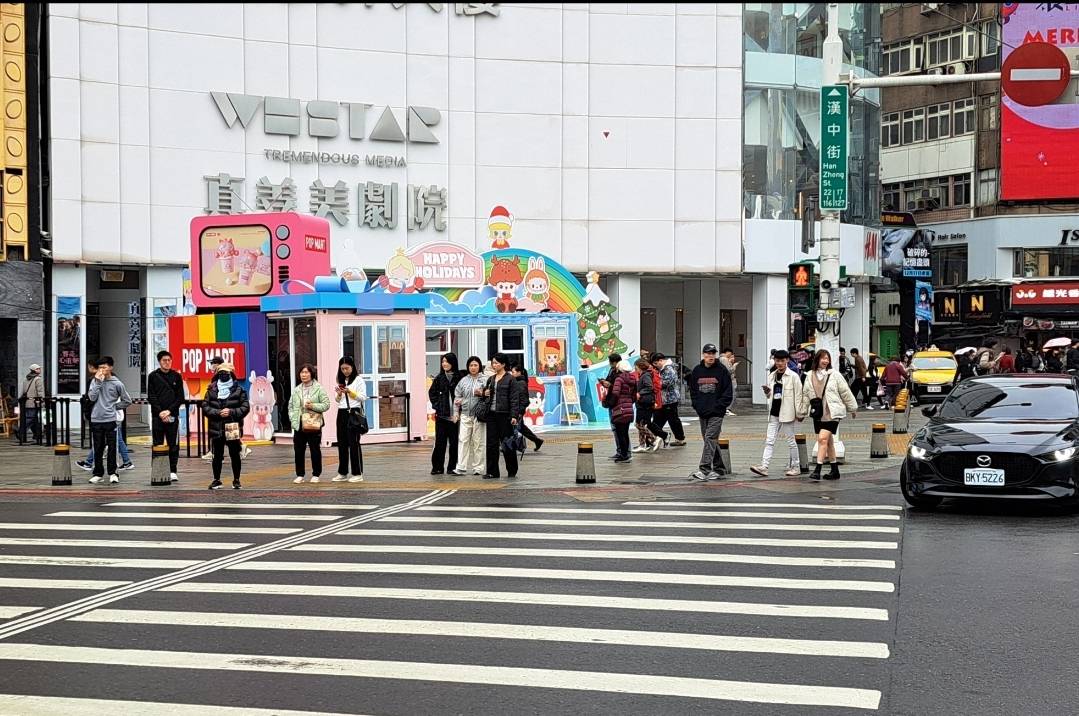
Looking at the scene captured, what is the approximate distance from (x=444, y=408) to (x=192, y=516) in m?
4.96

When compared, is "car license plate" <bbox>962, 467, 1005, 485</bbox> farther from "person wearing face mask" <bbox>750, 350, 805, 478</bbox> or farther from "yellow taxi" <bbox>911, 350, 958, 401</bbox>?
"yellow taxi" <bbox>911, 350, 958, 401</bbox>

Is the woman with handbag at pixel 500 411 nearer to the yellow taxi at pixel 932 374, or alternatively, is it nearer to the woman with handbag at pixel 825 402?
the woman with handbag at pixel 825 402

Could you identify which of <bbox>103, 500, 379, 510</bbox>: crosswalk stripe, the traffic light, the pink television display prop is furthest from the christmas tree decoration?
<bbox>103, 500, 379, 510</bbox>: crosswalk stripe

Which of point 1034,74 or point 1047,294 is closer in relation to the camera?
point 1034,74

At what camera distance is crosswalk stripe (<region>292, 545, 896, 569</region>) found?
11141mm

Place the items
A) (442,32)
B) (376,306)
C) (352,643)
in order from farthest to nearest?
(442,32)
(376,306)
(352,643)

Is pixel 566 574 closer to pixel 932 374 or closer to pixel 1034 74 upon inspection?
pixel 1034 74

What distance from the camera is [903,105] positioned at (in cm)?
6412

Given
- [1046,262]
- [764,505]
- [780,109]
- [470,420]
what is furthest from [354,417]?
[1046,262]

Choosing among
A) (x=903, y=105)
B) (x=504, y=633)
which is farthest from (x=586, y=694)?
(x=903, y=105)

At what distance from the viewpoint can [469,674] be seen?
7246 mm

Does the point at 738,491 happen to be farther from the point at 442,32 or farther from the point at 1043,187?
the point at 1043,187

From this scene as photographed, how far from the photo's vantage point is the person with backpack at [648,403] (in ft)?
72.5

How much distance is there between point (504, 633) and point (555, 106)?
35.6 m
